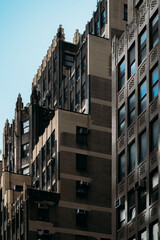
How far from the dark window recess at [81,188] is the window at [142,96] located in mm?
26031

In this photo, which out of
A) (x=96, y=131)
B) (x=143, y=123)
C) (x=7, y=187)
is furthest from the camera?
(x=7, y=187)

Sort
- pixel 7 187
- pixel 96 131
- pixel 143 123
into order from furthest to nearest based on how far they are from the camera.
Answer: pixel 7 187, pixel 96 131, pixel 143 123

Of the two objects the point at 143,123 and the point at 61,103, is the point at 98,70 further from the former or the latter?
the point at 143,123

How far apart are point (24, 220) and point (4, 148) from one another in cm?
3398

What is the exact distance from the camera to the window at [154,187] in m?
45.7

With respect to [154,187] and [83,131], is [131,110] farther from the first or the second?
[83,131]

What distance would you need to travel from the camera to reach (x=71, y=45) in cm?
10131

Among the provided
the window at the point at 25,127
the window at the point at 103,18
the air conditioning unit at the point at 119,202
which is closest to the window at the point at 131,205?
the air conditioning unit at the point at 119,202

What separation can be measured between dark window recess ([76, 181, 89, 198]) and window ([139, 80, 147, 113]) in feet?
85.4

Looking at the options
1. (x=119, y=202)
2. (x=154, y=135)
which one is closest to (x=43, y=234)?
(x=119, y=202)

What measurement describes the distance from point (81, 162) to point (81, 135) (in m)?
3.00

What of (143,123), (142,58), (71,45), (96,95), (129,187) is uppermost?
(71,45)

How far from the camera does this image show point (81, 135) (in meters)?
78.0

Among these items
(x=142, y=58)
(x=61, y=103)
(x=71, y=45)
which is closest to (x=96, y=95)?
(x=61, y=103)
